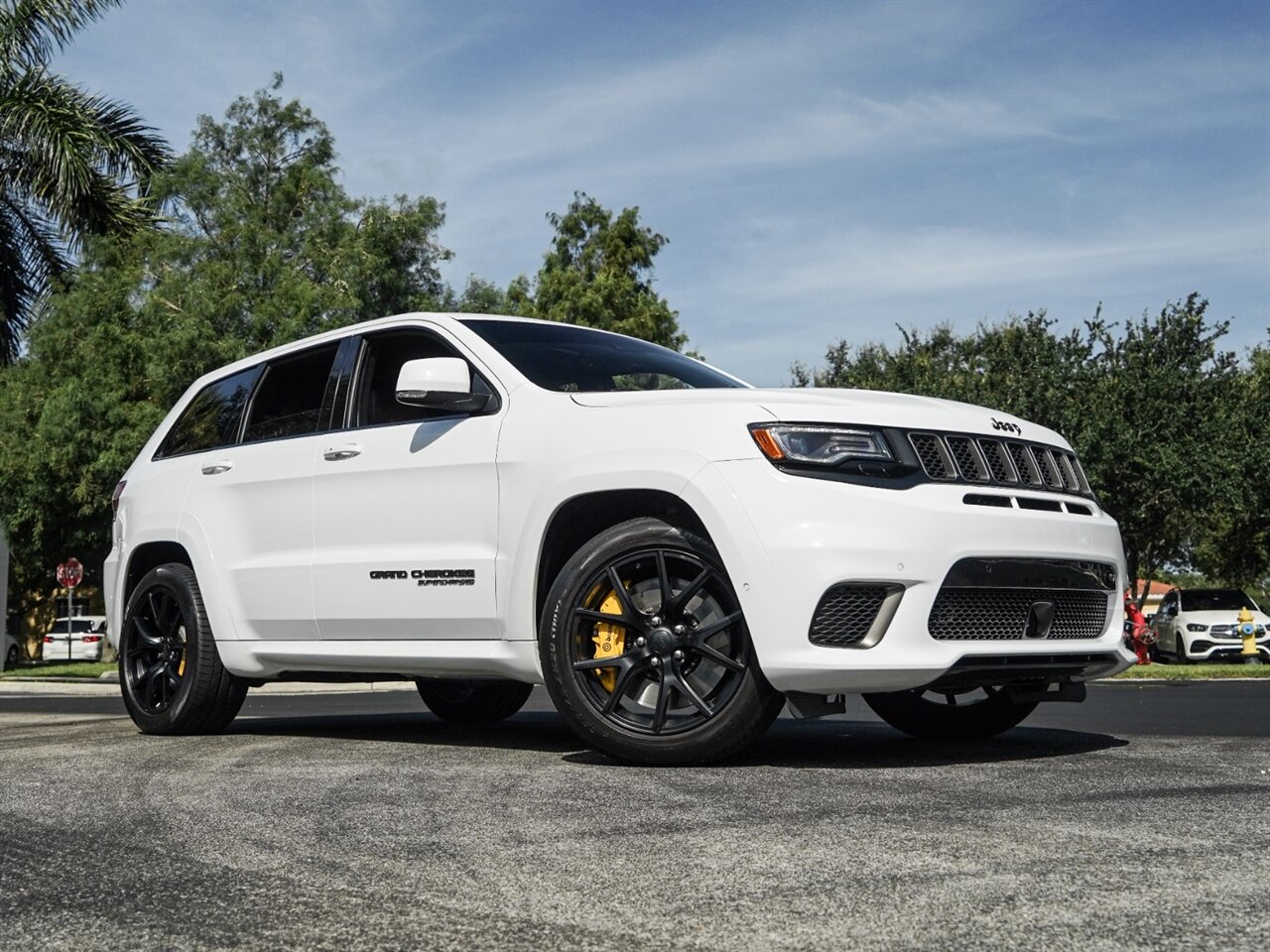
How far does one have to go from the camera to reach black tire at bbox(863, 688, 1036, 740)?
6.71 meters

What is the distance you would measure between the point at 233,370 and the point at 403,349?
145cm

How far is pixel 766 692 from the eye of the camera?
525cm

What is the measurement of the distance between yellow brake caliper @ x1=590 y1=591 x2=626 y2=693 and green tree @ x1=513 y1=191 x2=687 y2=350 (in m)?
24.2

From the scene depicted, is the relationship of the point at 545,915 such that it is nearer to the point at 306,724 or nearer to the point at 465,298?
the point at 306,724

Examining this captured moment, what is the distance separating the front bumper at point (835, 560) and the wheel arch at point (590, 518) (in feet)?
1.10

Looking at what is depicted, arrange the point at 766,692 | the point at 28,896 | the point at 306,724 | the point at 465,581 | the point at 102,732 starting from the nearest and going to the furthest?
the point at 28,896 < the point at 766,692 < the point at 465,581 < the point at 102,732 < the point at 306,724

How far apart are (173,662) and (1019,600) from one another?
13.7 feet

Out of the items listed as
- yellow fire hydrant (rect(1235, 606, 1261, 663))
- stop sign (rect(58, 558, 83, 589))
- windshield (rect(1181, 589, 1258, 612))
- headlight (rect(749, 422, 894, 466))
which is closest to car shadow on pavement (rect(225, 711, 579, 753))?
headlight (rect(749, 422, 894, 466))

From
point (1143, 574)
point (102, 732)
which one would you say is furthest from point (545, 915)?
point (1143, 574)

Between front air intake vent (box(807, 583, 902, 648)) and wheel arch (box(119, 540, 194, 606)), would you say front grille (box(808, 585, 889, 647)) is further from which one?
wheel arch (box(119, 540, 194, 606))

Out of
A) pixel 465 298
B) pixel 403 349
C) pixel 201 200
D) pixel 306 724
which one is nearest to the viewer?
pixel 403 349

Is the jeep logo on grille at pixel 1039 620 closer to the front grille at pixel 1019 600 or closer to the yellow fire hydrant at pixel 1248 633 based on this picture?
the front grille at pixel 1019 600

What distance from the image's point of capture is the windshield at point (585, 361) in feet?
20.8

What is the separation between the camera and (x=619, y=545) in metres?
5.51
